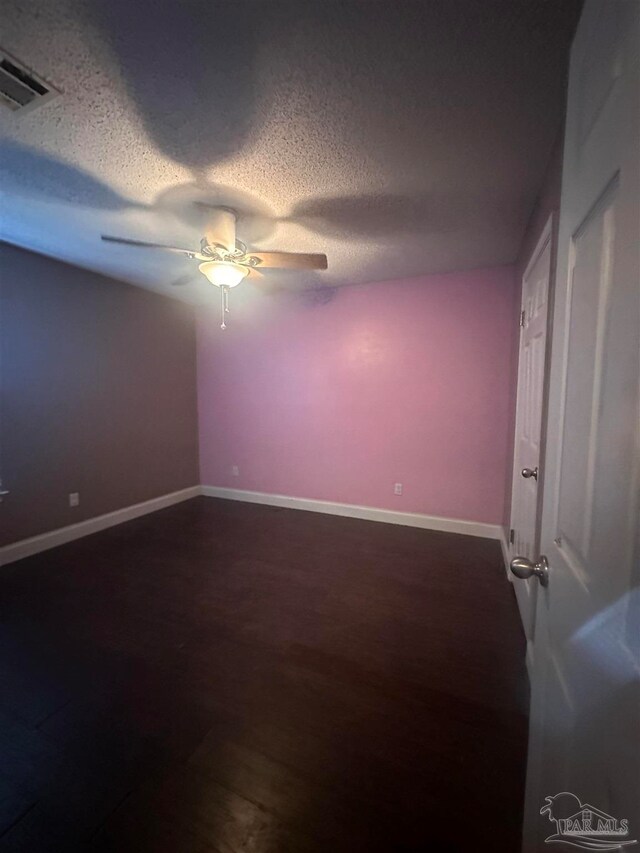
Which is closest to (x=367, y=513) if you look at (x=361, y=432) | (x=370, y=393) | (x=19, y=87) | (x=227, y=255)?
(x=361, y=432)

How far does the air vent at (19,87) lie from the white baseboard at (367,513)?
11.2 feet

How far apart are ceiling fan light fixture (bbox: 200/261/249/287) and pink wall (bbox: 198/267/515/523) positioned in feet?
4.97

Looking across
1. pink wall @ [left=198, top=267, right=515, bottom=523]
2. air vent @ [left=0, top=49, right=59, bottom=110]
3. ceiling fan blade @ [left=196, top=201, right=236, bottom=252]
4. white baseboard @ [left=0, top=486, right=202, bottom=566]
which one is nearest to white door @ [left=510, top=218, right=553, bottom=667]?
pink wall @ [left=198, top=267, right=515, bottom=523]

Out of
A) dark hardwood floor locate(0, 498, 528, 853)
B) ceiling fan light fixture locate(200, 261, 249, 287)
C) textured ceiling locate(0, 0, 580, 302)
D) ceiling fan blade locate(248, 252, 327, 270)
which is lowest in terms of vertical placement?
dark hardwood floor locate(0, 498, 528, 853)

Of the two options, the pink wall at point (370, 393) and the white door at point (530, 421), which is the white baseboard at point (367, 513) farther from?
the white door at point (530, 421)

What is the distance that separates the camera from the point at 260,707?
139 cm

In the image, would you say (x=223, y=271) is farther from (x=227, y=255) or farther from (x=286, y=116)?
(x=286, y=116)

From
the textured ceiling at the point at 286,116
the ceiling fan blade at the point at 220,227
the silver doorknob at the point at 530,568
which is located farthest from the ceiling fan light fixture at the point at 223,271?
the silver doorknob at the point at 530,568

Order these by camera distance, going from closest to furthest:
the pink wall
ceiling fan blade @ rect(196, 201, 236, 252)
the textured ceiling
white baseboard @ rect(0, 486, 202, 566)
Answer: the textured ceiling < ceiling fan blade @ rect(196, 201, 236, 252) < white baseboard @ rect(0, 486, 202, 566) < the pink wall

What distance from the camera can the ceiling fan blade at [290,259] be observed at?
1.93 meters

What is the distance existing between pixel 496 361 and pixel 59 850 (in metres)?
3.56

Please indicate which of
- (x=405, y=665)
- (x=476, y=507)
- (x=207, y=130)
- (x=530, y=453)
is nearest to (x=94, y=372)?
(x=207, y=130)

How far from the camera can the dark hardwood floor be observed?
3.33 ft

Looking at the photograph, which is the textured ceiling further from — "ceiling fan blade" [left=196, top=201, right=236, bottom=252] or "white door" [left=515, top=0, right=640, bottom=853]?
"white door" [left=515, top=0, right=640, bottom=853]
